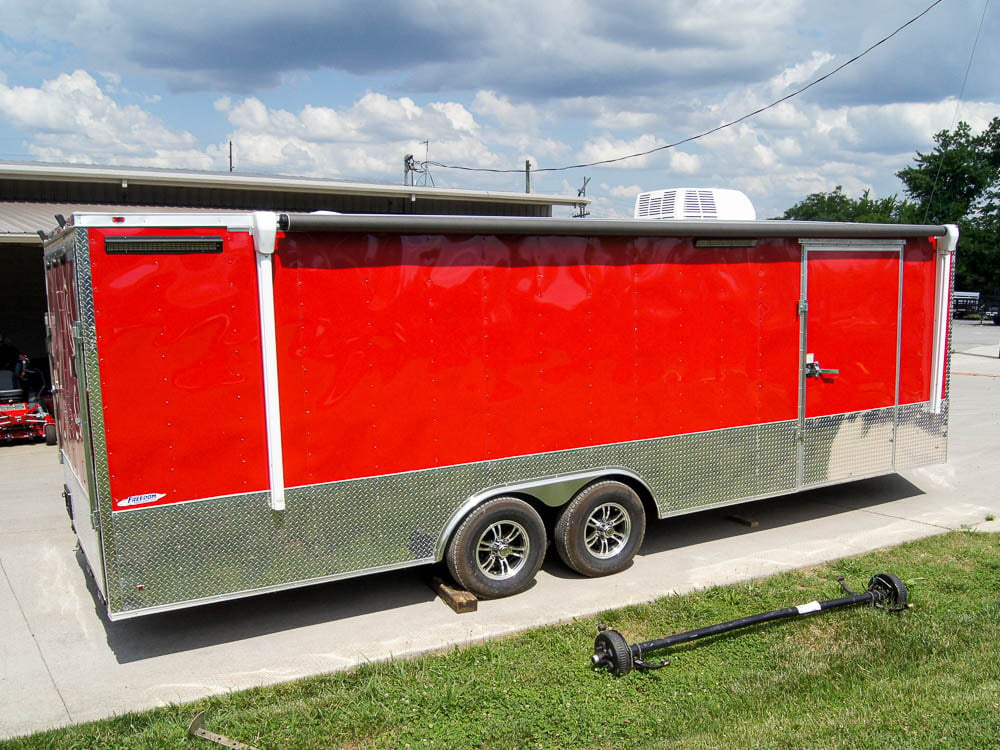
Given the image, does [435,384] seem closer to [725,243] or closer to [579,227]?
[579,227]

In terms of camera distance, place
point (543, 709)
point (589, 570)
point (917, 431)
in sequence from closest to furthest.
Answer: point (543, 709), point (589, 570), point (917, 431)

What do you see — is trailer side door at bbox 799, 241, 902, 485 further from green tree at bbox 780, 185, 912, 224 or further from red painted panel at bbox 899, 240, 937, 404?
green tree at bbox 780, 185, 912, 224

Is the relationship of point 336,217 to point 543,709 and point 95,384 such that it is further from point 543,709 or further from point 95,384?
point 543,709

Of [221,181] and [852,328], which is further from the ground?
[221,181]

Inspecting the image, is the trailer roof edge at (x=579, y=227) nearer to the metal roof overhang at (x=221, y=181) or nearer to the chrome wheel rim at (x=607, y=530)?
the chrome wheel rim at (x=607, y=530)

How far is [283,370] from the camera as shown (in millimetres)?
5352

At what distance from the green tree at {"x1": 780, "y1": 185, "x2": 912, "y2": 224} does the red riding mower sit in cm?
5916

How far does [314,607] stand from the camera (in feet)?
20.3

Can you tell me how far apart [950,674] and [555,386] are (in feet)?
10.2

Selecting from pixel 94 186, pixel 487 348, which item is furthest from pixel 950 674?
pixel 94 186

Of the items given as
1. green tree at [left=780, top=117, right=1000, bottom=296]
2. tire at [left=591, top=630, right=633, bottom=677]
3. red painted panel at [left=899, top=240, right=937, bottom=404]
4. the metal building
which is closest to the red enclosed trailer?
red painted panel at [left=899, top=240, right=937, bottom=404]

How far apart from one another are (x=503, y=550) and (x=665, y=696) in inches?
75.3

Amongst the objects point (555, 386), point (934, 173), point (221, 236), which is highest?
point (934, 173)

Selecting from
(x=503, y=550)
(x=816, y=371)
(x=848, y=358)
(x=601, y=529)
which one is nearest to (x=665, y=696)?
(x=503, y=550)
